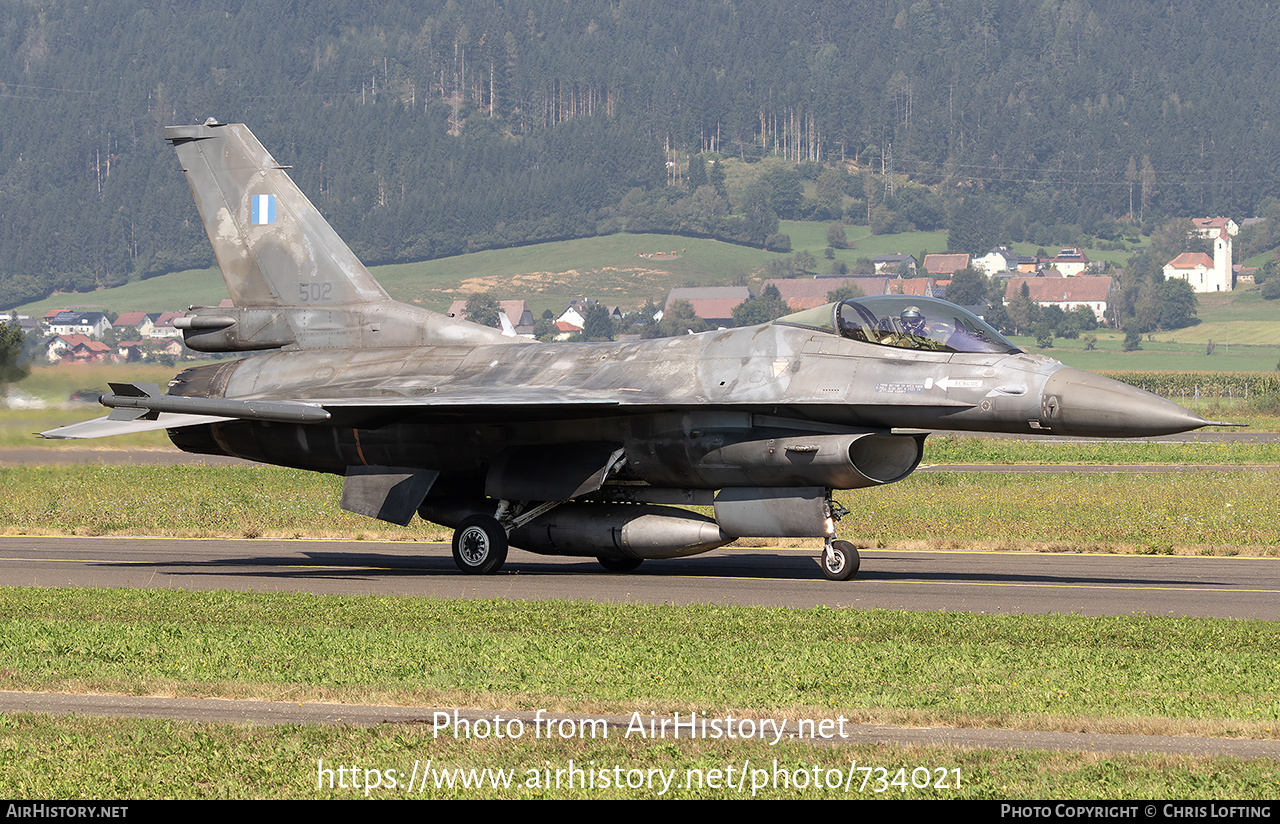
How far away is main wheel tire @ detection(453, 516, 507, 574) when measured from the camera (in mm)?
17562

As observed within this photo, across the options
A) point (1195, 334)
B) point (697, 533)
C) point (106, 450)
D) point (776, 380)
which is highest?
point (776, 380)

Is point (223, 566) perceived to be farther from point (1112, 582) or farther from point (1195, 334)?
point (1195, 334)

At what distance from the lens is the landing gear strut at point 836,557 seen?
1617 cm

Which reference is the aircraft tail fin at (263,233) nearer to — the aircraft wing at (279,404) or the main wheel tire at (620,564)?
the aircraft wing at (279,404)

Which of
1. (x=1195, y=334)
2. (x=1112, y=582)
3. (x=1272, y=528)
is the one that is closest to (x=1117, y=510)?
(x=1272, y=528)

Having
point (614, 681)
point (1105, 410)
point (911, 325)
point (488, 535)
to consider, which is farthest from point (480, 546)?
Answer: point (614, 681)

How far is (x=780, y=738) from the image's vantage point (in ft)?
26.5

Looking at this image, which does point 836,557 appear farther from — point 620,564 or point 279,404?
point 279,404

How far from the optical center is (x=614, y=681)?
9.72 meters

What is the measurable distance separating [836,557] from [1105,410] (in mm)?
3558

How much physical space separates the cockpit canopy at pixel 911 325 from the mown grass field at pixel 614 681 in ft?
12.7

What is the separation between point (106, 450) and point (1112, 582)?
39629mm

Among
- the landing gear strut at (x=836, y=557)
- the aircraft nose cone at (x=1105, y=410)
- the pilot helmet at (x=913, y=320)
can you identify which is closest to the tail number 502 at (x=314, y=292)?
the landing gear strut at (x=836, y=557)

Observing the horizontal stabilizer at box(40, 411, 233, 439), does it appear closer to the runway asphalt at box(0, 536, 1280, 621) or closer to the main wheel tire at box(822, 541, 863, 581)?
the runway asphalt at box(0, 536, 1280, 621)
